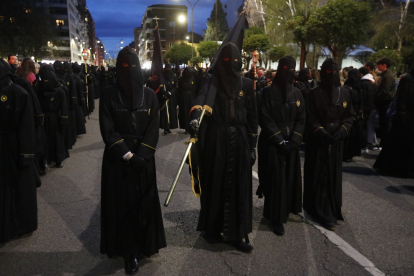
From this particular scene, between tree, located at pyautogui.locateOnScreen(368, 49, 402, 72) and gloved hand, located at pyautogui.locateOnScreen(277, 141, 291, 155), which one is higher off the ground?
tree, located at pyautogui.locateOnScreen(368, 49, 402, 72)

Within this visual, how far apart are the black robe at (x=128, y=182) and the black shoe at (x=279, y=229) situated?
173cm

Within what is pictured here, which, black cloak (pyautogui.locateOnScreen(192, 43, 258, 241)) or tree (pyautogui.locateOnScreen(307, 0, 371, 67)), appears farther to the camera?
tree (pyautogui.locateOnScreen(307, 0, 371, 67))

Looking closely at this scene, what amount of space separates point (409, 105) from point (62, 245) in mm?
6672

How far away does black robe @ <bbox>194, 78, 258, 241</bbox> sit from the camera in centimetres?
433

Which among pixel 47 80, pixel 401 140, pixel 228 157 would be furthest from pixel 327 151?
pixel 47 80

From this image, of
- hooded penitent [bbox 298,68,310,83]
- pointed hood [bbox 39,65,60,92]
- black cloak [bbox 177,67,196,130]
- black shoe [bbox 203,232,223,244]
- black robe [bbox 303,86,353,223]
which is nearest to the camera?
black shoe [bbox 203,232,223,244]

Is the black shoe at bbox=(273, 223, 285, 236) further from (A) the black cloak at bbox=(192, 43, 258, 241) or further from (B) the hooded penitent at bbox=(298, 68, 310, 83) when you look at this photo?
(B) the hooded penitent at bbox=(298, 68, 310, 83)

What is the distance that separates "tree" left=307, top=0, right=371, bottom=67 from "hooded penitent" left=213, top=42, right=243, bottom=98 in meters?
22.5

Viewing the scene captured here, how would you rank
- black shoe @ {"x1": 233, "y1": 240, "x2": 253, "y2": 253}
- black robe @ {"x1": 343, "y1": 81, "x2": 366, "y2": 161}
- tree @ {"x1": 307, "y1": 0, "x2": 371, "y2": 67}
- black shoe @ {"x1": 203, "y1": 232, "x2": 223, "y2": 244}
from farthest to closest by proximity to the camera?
1. tree @ {"x1": 307, "y1": 0, "x2": 371, "y2": 67}
2. black robe @ {"x1": 343, "y1": 81, "x2": 366, "y2": 161}
3. black shoe @ {"x1": 203, "y1": 232, "x2": 223, "y2": 244}
4. black shoe @ {"x1": 233, "y1": 240, "x2": 253, "y2": 253}

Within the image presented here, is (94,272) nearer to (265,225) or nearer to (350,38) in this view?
(265,225)

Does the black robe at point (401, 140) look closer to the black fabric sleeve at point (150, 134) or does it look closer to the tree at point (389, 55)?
the black fabric sleeve at point (150, 134)

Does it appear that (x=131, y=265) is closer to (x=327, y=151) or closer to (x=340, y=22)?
(x=327, y=151)

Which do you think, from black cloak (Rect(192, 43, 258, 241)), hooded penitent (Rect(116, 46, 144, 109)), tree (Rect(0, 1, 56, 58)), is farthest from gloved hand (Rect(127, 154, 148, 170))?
tree (Rect(0, 1, 56, 58))

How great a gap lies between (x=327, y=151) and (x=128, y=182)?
9.16 ft
